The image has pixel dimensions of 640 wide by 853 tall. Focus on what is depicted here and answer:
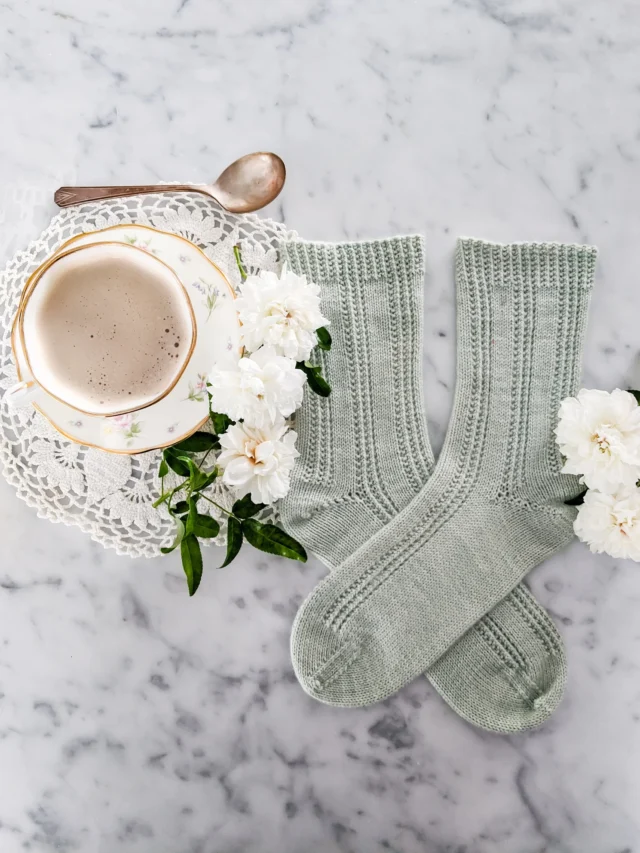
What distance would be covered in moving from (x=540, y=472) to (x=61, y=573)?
64 cm

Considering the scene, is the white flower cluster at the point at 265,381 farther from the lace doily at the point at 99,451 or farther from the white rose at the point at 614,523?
the white rose at the point at 614,523

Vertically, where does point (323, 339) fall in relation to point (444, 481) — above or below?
above

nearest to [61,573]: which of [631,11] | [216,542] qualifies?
[216,542]

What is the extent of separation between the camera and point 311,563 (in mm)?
839

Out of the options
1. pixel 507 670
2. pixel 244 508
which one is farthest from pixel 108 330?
pixel 507 670

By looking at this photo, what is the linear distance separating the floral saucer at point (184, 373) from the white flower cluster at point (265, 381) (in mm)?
58

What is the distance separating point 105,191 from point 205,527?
0.43 m

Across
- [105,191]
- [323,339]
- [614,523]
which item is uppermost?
[105,191]

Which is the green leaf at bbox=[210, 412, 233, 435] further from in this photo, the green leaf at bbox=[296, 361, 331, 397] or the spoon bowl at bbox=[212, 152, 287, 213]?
the spoon bowl at bbox=[212, 152, 287, 213]

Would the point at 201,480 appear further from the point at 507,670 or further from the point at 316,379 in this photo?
the point at 507,670

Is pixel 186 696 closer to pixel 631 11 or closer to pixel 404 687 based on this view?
pixel 404 687

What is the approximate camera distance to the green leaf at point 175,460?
73 centimetres

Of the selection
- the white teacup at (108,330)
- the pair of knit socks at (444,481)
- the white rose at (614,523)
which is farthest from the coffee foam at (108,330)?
the white rose at (614,523)

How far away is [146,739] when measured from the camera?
84 cm
